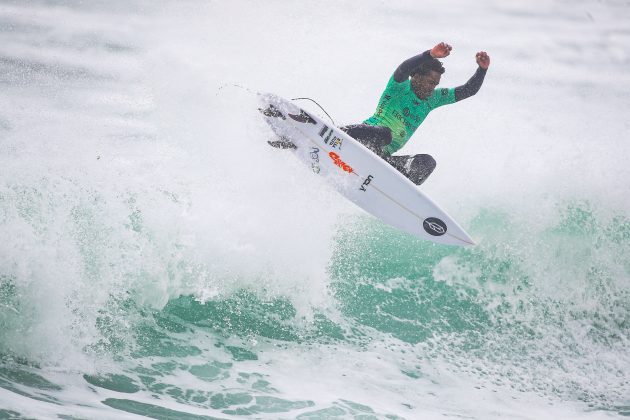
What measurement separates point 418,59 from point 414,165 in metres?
1.22

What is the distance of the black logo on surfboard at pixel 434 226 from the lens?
6309 mm

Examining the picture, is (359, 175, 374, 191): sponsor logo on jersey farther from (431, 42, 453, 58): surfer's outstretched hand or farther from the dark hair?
(431, 42, 453, 58): surfer's outstretched hand

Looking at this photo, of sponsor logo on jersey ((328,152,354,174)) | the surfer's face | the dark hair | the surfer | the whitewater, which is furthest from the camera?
sponsor logo on jersey ((328,152,354,174))

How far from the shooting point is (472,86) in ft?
20.5

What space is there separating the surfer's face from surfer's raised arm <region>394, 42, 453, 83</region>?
154mm

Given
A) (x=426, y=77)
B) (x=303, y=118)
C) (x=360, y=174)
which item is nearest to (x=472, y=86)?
(x=426, y=77)

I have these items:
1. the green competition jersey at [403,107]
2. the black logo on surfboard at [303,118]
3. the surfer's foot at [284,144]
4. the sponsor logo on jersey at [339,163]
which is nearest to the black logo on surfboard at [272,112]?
Result: the black logo on surfboard at [303,118]

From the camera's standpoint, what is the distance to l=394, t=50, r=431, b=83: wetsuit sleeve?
19.1 feet

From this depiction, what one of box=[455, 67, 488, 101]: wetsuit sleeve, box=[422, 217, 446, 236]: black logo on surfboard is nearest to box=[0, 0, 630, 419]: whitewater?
box=[422, 217, 446, 236]: black logo on surfboard

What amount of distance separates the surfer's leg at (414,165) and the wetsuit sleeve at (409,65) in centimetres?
89

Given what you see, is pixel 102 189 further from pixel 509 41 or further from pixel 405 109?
pixel 509 41

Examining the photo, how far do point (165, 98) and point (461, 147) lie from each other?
19.9ft

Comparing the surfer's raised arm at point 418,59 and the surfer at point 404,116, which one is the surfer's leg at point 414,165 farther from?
the surfer's raised arm at point 418,59

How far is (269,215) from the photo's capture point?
7.98 metres
